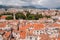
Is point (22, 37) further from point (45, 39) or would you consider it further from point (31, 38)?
point (45, 39)

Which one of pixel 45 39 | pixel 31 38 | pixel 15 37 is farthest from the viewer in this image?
pixel 15 37

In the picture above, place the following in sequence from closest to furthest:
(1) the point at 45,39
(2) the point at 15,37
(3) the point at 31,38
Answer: (1) the point at 45,39, (3) the point at 31,38, (2) the point at 15,37

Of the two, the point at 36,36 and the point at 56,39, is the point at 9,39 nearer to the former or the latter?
the point at 36,36

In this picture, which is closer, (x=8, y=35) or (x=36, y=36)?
(x=36, y=36)

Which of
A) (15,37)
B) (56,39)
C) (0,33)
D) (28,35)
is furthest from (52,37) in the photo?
(0,33)

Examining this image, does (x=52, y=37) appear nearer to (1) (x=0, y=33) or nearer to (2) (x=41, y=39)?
(2) (x=41, y=39)

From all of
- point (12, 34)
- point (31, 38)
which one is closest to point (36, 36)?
point (31, 38)

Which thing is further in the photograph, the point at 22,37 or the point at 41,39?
the point at 22,37

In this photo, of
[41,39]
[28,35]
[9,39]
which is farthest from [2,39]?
[41,39]
